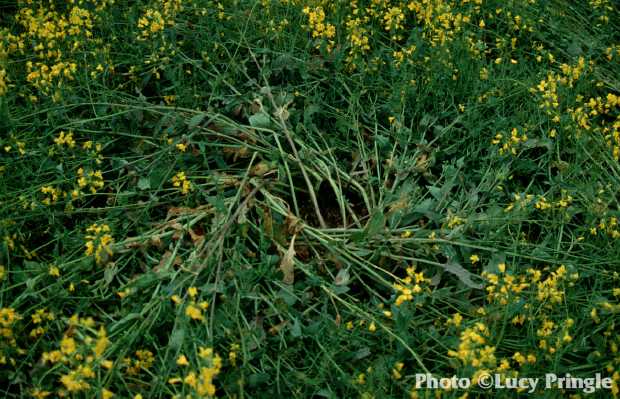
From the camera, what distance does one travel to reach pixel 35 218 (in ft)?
9.34

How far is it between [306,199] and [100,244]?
0.97 m

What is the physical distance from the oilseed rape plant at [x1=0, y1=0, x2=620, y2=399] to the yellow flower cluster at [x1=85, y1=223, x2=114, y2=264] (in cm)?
1

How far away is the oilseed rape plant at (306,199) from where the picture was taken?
238 centimetres

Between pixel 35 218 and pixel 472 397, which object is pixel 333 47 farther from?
pixel 472 397

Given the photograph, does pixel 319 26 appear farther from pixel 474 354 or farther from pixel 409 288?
pixel 474 354

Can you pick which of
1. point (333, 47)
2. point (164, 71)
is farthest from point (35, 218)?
point (333, 47)

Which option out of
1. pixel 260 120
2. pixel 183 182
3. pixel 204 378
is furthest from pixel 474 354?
pixel 260 120

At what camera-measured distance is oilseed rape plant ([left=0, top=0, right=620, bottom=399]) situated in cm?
238

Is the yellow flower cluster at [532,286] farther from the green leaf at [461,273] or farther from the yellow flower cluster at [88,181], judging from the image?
the yellow flower cluster at [88,181]

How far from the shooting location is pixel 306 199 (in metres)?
3.21

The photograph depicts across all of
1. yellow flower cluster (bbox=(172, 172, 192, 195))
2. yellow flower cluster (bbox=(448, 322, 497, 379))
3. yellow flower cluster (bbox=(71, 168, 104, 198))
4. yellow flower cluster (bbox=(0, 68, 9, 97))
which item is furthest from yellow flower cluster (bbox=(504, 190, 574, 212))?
yellow flower cluster (bbox=(0, 68, 9, 97))

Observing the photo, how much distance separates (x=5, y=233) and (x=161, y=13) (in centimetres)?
160

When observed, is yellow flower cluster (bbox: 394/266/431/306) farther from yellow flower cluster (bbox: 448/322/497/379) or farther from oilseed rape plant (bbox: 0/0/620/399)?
yellow flower cluster (bbox: 448/322/497/379)

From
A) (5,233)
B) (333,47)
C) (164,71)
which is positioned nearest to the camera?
(5,233)
